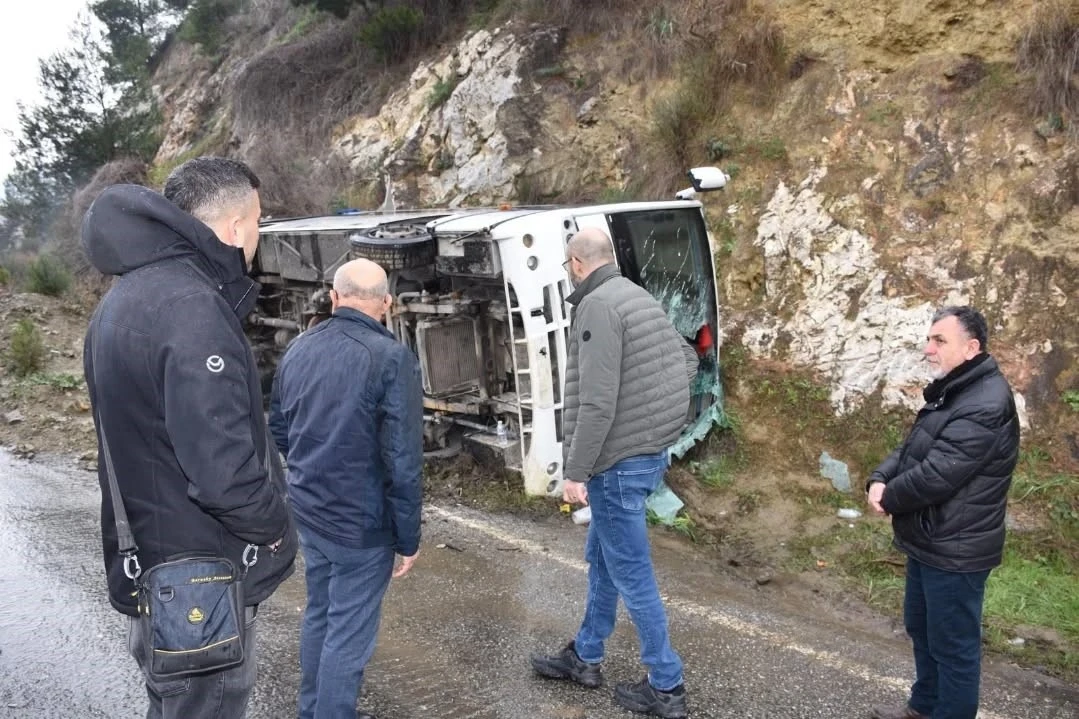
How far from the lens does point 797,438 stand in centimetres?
616

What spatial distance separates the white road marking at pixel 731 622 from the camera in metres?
3.51

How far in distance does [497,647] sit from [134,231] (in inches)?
101

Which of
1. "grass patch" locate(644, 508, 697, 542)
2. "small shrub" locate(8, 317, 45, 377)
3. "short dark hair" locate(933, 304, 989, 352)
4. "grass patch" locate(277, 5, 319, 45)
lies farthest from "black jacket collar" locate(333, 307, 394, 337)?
"grass patch" locate(277, 5, 319, 45)

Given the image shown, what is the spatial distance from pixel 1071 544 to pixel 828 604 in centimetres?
157

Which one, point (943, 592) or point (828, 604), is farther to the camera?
point (828, 604)

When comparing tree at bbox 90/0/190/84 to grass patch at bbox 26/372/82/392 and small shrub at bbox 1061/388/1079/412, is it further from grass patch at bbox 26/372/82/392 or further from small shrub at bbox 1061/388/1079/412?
small shrub at bbox 1061/388/1079/412

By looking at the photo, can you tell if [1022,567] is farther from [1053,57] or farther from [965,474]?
[1053,57]

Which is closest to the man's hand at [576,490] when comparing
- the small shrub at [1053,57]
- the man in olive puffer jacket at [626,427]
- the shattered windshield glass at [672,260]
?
the man in olive puffer jacket at [626,427]

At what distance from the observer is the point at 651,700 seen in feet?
10.5

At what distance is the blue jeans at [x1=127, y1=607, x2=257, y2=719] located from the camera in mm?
2178

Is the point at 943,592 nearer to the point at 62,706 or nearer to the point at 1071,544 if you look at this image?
the point at 1071,544

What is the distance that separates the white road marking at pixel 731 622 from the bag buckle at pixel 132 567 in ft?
9.30

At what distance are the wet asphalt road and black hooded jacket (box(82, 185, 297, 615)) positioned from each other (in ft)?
4.96

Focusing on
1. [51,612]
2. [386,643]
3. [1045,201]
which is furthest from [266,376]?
[1045,201]
